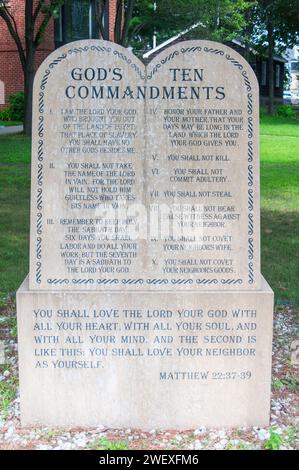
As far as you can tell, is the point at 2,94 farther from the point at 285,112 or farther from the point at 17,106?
the point at 285,112

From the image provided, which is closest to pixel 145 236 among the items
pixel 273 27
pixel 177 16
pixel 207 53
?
pixel 207 53

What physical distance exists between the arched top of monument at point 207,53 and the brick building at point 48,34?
1066 inches

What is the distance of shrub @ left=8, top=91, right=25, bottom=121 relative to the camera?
29625 millimetres

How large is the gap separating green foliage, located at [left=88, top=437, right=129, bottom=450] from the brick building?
27.6 m

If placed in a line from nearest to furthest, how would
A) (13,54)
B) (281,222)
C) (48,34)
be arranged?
(281,222), (48,34), (13,54)

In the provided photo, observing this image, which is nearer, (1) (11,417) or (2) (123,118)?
(2) (123,118)

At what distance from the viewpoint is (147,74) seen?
12.2 ft

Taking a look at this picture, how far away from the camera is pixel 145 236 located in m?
3.79

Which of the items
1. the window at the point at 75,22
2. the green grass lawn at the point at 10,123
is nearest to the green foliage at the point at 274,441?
the green grass lawn at the point at 10,123

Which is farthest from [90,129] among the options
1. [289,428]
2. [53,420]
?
[289,428]

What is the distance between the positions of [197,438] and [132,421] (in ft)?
1.28

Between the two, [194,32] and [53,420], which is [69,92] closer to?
[53,420]

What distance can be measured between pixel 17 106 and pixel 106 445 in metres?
27.6

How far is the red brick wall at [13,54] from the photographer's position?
29609 mm
